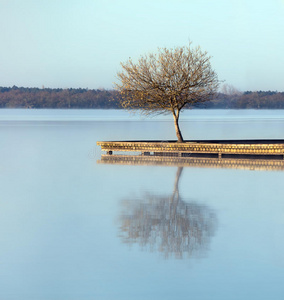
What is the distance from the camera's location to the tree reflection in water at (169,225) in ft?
30.4

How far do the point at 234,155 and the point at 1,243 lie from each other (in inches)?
672

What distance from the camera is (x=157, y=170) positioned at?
21.3 m

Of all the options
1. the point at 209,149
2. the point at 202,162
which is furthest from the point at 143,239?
the point at 209,149

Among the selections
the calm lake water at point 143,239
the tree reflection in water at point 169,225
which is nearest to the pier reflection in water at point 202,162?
the calm lake water at point 143,239

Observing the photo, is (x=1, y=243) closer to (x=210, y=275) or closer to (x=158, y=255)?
(x=158, y=255)

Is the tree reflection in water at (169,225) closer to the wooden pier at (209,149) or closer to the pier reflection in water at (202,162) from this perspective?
the pier reflection in water at (202,162)

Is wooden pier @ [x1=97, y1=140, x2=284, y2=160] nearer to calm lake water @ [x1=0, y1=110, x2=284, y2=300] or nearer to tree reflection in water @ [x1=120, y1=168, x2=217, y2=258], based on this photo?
calm lake water @ [x1=0, y1=110, x2=284, y2=300]

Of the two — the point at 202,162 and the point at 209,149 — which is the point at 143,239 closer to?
the point at 202,162

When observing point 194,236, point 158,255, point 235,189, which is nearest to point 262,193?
point 235,189

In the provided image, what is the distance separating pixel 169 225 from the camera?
11.0 m

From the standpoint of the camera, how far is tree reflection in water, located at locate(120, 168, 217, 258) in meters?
9.28

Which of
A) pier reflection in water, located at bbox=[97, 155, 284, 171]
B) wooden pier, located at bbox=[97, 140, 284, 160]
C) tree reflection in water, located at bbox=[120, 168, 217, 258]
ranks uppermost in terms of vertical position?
tree reflection in water, located at bbox=[120, 168, 217, 258]

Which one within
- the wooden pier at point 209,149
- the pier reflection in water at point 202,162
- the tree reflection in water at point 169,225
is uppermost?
the tree reflection in water at point 169,225

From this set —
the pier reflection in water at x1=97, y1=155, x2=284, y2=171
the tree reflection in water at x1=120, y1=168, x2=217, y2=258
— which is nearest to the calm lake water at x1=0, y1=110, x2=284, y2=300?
the tree reflection in water at x1=120, y1=168, x2=217, y2=258
